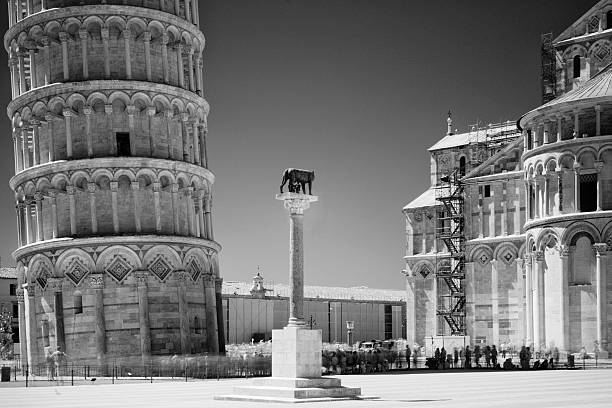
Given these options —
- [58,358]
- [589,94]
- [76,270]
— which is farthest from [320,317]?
[589,94]

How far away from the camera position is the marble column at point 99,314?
190 feet

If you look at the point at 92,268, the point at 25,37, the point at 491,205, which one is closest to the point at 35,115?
the point at 25,37

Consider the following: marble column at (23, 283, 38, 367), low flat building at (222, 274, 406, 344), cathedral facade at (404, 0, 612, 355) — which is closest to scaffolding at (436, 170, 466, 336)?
cathedral facade at (404, 0, 612, 355)

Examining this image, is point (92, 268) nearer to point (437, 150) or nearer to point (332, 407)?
point (332, 407)

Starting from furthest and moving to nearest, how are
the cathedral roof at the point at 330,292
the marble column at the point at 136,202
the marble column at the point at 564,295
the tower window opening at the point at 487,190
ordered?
1. the cathedral roof at the point at 330,292
2. the tower window opening at the point at 487,190
3. the marble column at the point at 136,202
4. the marble column at the point at 564,295

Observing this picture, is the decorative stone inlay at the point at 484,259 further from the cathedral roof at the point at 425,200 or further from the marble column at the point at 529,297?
the cathedral roof at the point at 425,200

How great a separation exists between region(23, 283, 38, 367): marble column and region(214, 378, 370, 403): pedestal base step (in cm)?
2988

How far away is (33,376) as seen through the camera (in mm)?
56781

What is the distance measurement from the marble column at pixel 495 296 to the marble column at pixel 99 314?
83.7 feet

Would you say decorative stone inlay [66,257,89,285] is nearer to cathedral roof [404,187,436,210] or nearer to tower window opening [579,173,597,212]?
tower window opening [579,173,597,212]

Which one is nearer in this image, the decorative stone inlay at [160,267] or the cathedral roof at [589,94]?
the cathedral roof at [589,94]

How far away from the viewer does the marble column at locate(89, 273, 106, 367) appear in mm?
57812

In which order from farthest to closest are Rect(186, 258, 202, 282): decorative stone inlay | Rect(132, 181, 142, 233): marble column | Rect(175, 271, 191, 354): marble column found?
Rect(186, 258, 202, 282): decorative stone inlay, Rect(175, 271, 191, 354): marble column, Rect(132, 181, 142, 233): marble column

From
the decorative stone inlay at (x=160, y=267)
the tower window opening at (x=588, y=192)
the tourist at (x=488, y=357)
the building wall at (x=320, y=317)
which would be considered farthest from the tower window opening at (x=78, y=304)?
the building wall at (x=320, y=317)
